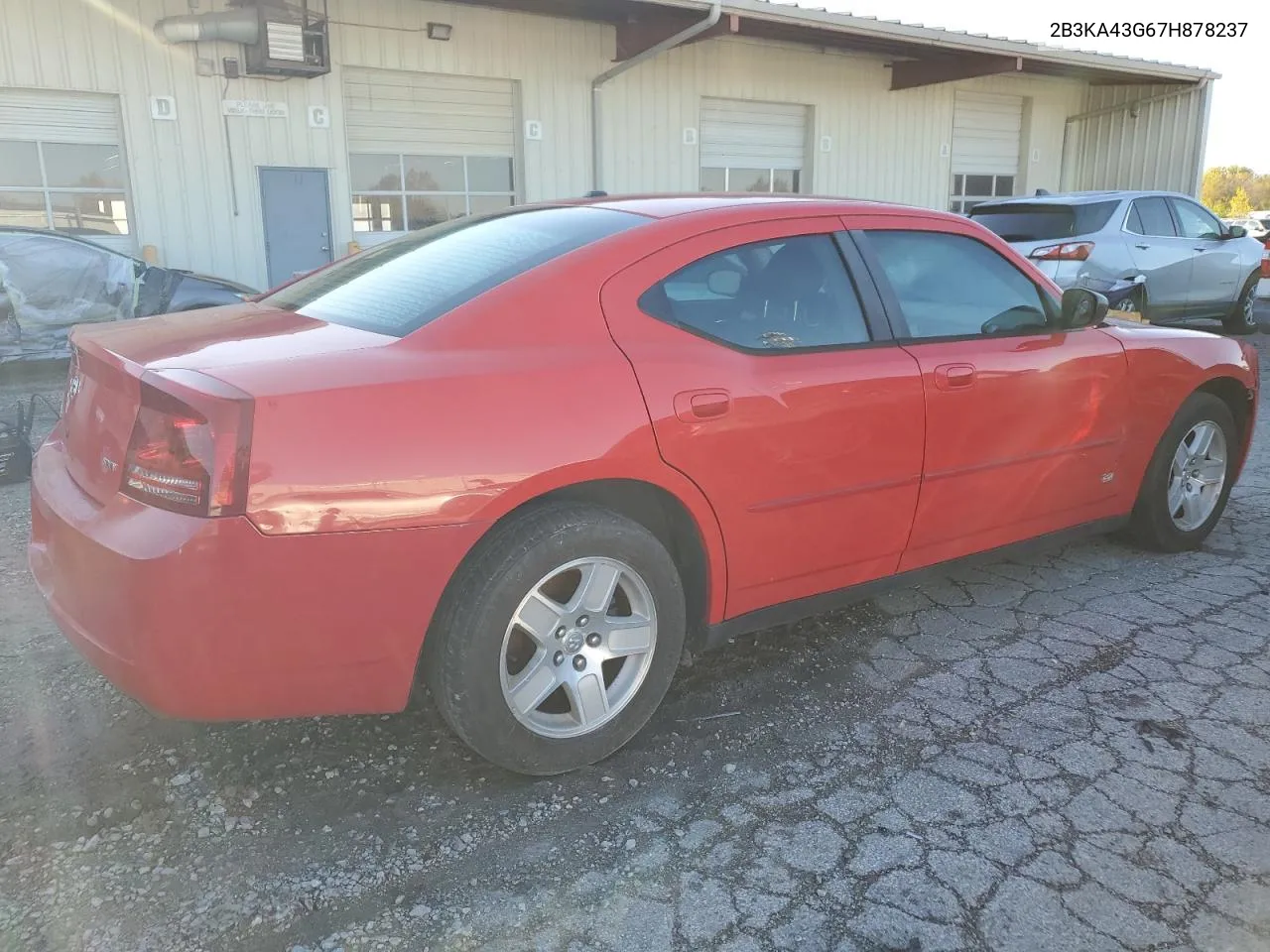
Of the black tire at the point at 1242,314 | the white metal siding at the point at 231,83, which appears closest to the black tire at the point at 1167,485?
the black tire at the point at 1242,314

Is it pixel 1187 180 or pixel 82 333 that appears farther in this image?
pixel 1187 180

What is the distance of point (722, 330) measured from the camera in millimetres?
2861

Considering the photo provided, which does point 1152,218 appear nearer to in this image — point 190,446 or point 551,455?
point 551,455

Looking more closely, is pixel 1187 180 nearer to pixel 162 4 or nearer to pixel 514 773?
pixel 162 4

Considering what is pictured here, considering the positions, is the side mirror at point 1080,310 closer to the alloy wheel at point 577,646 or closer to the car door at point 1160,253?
the alloy wheel at point 577,646

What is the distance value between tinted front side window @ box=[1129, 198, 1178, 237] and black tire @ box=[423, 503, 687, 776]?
986cm

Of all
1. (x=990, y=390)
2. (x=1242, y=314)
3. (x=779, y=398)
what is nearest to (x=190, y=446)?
(x=779, y=398)

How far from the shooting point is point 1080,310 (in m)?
3.68

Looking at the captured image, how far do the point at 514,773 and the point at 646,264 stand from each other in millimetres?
1485

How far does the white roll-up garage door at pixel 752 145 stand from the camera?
1450 cm

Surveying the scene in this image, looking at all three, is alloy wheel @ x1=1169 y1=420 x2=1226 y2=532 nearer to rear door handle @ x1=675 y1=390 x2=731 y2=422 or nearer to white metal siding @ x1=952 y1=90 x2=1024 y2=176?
rear door handle @ x1=675 y1=390 x2=731 y2=422

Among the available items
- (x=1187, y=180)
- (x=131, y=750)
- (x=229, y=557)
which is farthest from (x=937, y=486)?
(x=1187, y=180)

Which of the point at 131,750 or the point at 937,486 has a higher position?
the point at 937,486

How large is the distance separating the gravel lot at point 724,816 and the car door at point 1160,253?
26.9ft
